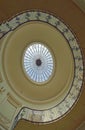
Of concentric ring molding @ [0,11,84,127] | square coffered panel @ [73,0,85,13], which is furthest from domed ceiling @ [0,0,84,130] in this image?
square coffered panel @ [73,0,85,13]

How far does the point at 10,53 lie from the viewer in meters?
10.9

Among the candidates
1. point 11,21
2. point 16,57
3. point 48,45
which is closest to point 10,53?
point 16,57

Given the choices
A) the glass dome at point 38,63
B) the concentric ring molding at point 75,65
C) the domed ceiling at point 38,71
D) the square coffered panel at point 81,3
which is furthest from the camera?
the glass dome at point 38,63

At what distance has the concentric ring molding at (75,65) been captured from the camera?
927 cm

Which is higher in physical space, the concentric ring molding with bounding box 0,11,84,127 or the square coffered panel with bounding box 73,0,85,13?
the square coffered panel with bounding box 73,0,85,13

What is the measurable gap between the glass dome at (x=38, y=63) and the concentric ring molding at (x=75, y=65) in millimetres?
1133

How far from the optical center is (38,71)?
11.5m

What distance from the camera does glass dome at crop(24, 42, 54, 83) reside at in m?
11.2

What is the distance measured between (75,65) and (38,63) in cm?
166

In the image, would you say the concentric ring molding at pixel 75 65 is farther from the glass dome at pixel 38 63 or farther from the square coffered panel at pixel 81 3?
the glass dome at pixel 38 63

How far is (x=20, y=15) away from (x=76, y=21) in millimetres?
1409

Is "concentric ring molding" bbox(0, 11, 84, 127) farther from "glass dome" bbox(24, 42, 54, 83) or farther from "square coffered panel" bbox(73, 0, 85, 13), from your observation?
"glass dome" bbox(24, 42, 54, 83)

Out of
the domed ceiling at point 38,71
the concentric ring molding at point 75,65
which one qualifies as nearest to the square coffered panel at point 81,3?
the concentric ring molding at point 75,65

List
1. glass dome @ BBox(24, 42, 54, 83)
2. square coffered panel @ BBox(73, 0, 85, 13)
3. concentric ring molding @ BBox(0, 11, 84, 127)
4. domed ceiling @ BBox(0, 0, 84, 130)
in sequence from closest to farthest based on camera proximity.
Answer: square coffered panel @ BBox(73, 0, 85, 13), concentric ring molding @ BBox(0, 11, 84, 127), domed ceiling @ BBox(0, 0, 84, 130), glass dome @ BBox(24, 42, 54, 83)
